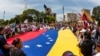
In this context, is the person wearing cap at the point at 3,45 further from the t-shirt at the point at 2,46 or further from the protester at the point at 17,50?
the protester at the point at 17,50

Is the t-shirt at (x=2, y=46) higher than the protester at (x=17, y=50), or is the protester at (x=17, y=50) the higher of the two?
the protester at (x=17, y=50)

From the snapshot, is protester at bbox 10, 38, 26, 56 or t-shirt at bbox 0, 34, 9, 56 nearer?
protester at bbox 10, 38, 26, 56

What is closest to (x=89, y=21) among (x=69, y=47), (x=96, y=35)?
(x=96, y=35)

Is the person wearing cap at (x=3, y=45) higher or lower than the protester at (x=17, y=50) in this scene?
lower

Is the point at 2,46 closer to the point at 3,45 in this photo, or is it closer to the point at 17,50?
the point at 3,45

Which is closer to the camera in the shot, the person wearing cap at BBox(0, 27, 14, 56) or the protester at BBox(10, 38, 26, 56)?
the protester at BBox(10, 38, 26, 56)

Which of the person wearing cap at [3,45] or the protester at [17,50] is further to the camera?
the person wearing cap at [3,45]

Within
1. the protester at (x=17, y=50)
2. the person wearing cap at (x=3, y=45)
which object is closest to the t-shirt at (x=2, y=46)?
the person wearing cap at (x=3, y=45)

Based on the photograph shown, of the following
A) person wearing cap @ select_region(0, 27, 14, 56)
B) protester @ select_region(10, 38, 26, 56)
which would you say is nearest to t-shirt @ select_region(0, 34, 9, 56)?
person wearing cap @ select_region(0, 27, 14, 56)

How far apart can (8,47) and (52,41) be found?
7.04 m

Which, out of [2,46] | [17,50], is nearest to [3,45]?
[2,46]

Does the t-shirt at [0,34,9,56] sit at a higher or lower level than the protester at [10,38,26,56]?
lower

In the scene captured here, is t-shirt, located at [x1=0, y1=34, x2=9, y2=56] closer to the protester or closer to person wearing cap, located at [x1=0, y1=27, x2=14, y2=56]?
person wearing cap, located at [x1=0, y1=27, x2=14, y2=56]

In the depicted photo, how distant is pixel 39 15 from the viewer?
112 metres
